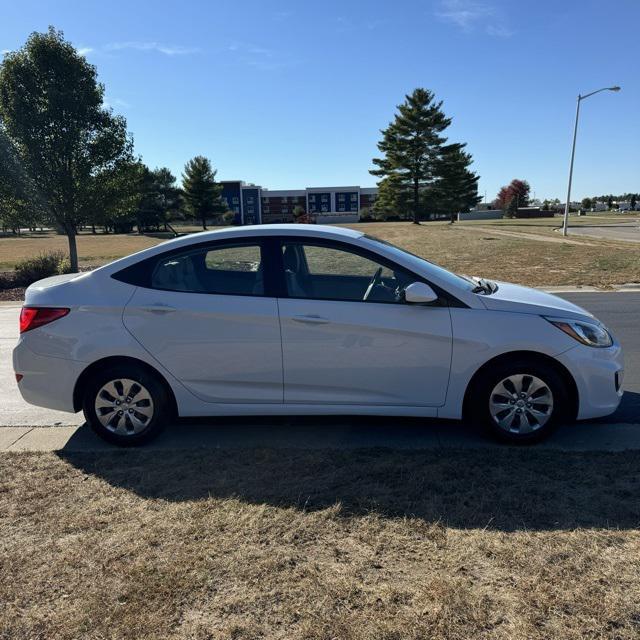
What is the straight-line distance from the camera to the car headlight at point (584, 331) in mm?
3828

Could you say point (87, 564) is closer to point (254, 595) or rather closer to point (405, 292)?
point (254, 595)

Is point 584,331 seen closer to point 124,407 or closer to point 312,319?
point 312,319

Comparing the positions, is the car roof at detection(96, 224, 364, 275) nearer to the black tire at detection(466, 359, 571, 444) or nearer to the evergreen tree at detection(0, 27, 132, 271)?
the black tire at detection(466, 359, 571, 444)

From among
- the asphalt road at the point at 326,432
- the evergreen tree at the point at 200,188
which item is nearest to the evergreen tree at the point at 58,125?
the asphalt road at the point at 326,432

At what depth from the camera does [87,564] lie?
2.64m

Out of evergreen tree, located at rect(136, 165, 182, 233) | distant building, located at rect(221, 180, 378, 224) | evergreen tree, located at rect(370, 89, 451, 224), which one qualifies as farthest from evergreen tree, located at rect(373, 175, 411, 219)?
distant building, located at rect(221, 180, 378, 224)

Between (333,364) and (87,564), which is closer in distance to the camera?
(87,564)

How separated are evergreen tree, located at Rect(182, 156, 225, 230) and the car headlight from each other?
69.6m

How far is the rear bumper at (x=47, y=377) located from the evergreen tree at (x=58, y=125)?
14012 millimetres

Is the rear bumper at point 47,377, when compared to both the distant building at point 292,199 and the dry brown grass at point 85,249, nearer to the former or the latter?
the dry brown grass at point 85,249

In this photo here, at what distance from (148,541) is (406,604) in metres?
1.38

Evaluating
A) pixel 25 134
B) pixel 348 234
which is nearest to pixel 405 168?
pixel 25 134

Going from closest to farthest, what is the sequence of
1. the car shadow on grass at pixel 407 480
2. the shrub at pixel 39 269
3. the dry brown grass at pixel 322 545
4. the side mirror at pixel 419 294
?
the dry brown grass at pixel 322 545 < the car shadow on grass at pixel 407 480 < the side mirror at pixel 419 294 < the shrub at pixel 39 269

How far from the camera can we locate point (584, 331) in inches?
153
